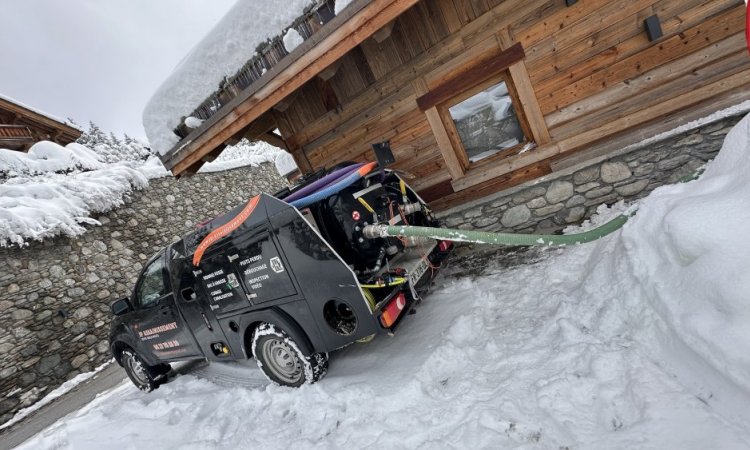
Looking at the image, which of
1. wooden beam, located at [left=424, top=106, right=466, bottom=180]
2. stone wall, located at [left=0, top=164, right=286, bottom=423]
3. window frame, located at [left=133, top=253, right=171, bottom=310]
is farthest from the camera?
stone wall, located at [left=0, top=164, right=286, bottom=423]

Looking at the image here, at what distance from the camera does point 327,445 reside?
273cm

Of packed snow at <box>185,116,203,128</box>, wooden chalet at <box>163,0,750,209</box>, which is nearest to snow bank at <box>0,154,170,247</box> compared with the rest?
wooden chalet at <box>163,0,750,209</box>

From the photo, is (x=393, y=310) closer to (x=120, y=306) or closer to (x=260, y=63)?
(x=260, y=63)

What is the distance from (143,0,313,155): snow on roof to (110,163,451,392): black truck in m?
2.07

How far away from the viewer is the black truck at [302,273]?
10.7 feet

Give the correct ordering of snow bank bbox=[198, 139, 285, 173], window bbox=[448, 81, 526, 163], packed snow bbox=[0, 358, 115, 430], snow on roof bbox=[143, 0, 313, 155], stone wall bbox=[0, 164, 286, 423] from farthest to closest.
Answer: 1. snow bank bbox=[198, 139, 285, 173]
2. stone wall bbox=[0, 164, 286, 423]
3. packed snow bbox=[0, 358, 115, 430]
4. window bbox=[448, 81, 526, 163]
5. snow on roof bbox=[143, 0, 313, 155]

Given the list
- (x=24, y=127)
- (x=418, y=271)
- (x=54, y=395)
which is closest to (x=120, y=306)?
(x=418, y=271)

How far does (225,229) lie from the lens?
12.0 feet

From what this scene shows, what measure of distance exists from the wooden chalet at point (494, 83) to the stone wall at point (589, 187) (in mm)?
186

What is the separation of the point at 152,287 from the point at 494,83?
18.7 ft

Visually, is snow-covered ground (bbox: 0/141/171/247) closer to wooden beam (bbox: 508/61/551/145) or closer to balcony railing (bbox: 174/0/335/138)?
balcony railing (bbox: 174/0/335/138)

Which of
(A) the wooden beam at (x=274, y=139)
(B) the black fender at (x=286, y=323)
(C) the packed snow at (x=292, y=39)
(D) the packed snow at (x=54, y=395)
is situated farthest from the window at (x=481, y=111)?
(D) the packed snow at (x=54, y=395)

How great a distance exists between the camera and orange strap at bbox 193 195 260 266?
3.48 m

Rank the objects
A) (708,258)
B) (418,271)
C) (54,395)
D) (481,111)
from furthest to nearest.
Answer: (54,395)
(481,111)
(418,271)
(708,258)
